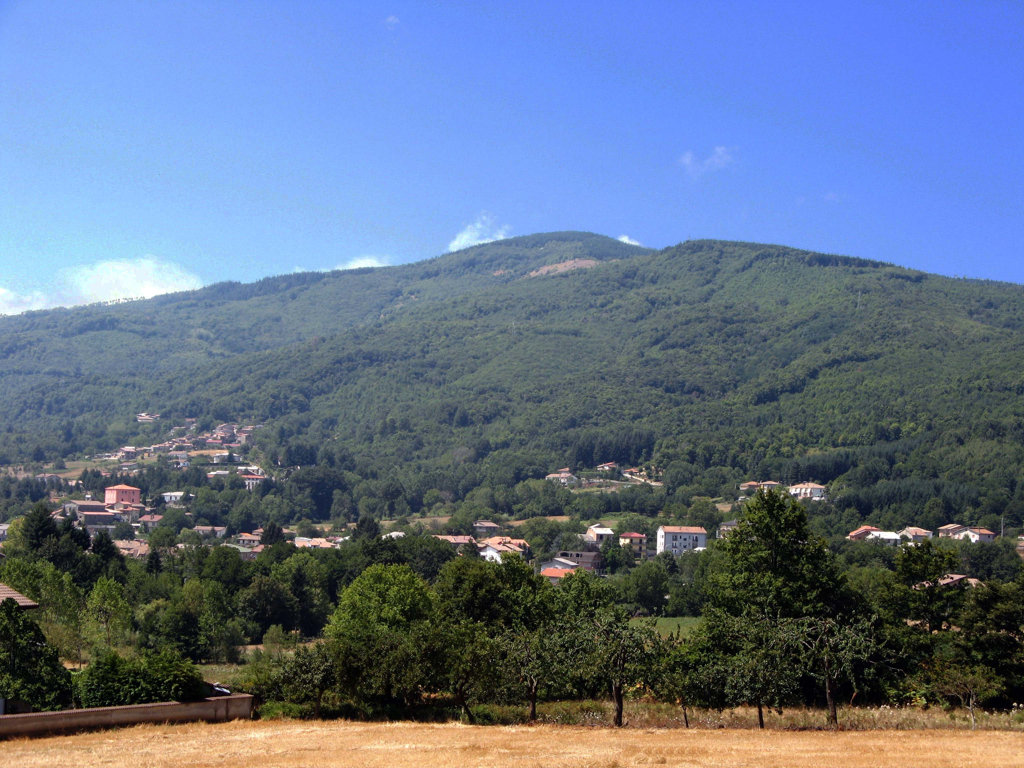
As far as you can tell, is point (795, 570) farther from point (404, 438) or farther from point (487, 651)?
point (404, 438)

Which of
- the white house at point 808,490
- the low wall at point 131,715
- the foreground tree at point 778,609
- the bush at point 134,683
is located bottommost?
the low wall at point 131,715

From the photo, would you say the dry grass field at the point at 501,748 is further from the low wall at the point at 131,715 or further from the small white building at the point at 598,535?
the small white building at the point at 598,535

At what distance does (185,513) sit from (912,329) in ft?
441

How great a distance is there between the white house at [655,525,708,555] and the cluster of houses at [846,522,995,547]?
48.1ft

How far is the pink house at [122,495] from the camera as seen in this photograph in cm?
14300

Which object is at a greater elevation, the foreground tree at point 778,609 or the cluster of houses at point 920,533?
the foreground tree at point 778,609

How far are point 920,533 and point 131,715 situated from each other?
319 feet

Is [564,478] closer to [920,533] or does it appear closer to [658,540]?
[658,540]

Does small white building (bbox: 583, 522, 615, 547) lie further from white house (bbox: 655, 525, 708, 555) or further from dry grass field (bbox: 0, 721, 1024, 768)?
dry grass field (bbox: 0, 721, 1024, 768)

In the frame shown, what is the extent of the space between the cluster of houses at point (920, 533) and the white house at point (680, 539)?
14.7 metres

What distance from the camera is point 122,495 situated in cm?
14375

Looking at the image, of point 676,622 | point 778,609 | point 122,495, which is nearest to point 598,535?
point 676,622

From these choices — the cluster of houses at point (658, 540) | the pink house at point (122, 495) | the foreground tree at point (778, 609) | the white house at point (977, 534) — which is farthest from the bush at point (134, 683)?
the pink house at point (122, 495)

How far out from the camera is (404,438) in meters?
190
